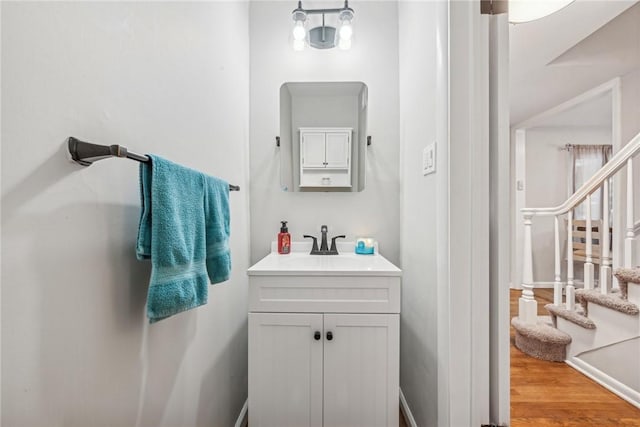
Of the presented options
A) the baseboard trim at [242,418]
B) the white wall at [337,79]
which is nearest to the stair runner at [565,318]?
the white wall at [337,79]

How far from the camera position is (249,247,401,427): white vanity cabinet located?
1090 mm

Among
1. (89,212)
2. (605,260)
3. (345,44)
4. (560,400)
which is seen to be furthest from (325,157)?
(605,260)

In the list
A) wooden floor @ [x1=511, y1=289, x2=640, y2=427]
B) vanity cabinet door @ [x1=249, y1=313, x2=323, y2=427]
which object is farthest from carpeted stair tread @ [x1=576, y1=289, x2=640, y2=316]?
vanity cabinet door @ [x1=249, y1=313, x2=323, y2=427]

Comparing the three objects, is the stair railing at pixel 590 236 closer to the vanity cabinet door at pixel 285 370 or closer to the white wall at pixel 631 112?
the white wall at pixel 631 112

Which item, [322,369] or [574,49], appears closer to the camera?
[322,369]

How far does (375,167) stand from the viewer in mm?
1665

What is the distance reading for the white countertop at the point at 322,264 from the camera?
111cm

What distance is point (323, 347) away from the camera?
3.62 feet

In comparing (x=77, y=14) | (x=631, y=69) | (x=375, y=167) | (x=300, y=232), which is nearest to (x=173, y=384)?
(x=77, y=14)

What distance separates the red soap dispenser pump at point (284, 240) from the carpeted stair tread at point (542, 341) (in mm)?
1877

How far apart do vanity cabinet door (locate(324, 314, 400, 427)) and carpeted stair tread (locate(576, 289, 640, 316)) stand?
1615 mm

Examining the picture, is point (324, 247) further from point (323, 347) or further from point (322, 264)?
point (323, 347)

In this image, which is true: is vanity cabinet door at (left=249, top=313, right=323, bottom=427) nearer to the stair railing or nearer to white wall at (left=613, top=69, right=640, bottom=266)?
the stair railing

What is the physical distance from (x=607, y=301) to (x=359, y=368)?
70.4 inches
